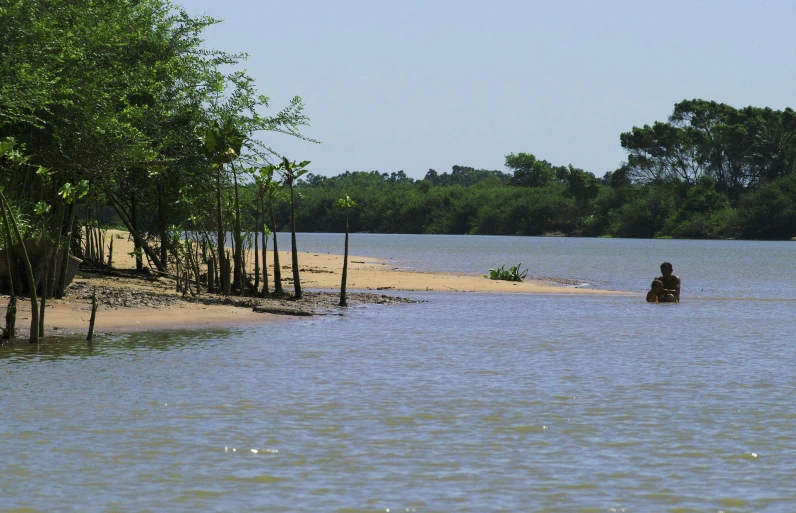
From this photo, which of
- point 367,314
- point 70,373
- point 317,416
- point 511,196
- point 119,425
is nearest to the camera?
point 119,425

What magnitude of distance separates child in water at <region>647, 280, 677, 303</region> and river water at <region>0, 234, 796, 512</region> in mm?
8774

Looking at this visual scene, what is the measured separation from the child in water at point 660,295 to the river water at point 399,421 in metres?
8.77

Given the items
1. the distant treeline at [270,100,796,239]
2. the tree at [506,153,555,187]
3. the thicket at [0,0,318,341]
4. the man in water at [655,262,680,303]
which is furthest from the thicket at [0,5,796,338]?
the tree at [506,153,555,187]

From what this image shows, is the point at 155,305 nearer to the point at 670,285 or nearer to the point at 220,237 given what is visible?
the point at 220,237

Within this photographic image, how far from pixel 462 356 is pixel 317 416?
652cm

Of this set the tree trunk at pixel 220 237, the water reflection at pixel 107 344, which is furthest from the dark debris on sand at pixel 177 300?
the water reflection at pixel 107 344

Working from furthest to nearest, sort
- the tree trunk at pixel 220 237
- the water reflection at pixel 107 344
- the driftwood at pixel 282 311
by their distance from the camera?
the tree trunk at pixel 220 237 < the driftwood at pixel 282 311 < the water reflection at pixel 107 344

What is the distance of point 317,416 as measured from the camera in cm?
1243

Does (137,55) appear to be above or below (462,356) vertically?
above

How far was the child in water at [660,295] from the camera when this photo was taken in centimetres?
3209

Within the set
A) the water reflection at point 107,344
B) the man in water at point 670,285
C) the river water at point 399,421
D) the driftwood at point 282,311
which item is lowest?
the river water at point 399,421

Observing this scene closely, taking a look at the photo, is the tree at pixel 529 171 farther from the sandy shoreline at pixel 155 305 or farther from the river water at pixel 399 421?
the river water at pixel 399 421

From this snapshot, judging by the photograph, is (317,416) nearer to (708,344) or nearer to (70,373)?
(70,373)

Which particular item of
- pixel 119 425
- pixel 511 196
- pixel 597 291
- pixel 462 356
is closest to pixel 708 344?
pixel 462 356
